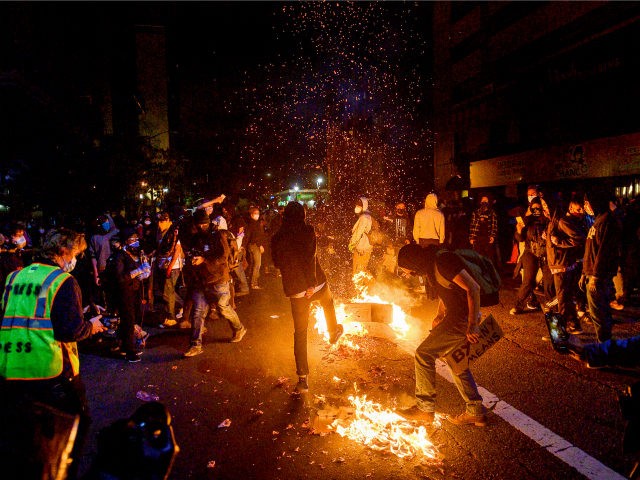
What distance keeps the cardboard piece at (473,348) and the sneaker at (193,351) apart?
3.91 meters

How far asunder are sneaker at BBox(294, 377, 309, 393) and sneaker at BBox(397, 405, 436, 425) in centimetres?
124

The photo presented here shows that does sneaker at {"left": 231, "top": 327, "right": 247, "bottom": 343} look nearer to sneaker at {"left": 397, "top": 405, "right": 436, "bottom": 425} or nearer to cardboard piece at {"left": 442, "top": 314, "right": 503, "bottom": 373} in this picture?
sneaker at {"left": 397, "top": 405, "right": 436, "bottom": 425}

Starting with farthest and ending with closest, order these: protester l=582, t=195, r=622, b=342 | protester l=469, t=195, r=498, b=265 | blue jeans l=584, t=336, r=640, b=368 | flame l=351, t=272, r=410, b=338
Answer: protester l=469, t=195, r=498, b=265 → flame l=351, t=272, r=410, b=338 → protester l=582, t=195, r=622, b=342 → blue jeans l=584, t=336, r=640, b=368

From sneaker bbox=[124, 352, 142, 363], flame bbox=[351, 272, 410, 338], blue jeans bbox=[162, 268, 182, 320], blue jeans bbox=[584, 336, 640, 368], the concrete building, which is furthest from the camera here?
the concrete building

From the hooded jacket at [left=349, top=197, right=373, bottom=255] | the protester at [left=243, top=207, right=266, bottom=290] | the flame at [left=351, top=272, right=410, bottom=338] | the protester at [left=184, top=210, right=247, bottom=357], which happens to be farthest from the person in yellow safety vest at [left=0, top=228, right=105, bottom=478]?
the protester at [left=243, top=207, right=266, bottom=290]

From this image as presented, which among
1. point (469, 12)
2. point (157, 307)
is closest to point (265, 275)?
point (157, 307)

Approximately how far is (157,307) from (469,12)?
19.0m

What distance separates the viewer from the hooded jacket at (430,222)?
998 cm

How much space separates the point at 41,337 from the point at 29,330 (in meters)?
0.09

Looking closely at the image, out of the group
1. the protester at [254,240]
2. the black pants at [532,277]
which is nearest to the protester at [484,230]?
the black pants at [532,277]

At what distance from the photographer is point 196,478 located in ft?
12.0

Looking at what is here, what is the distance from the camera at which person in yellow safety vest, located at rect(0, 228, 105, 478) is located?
2924 mm

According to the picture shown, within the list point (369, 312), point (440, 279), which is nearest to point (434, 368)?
point (440, 279)

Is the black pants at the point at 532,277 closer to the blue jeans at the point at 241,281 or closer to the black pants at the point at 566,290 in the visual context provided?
the black pants at the point at 566,290
